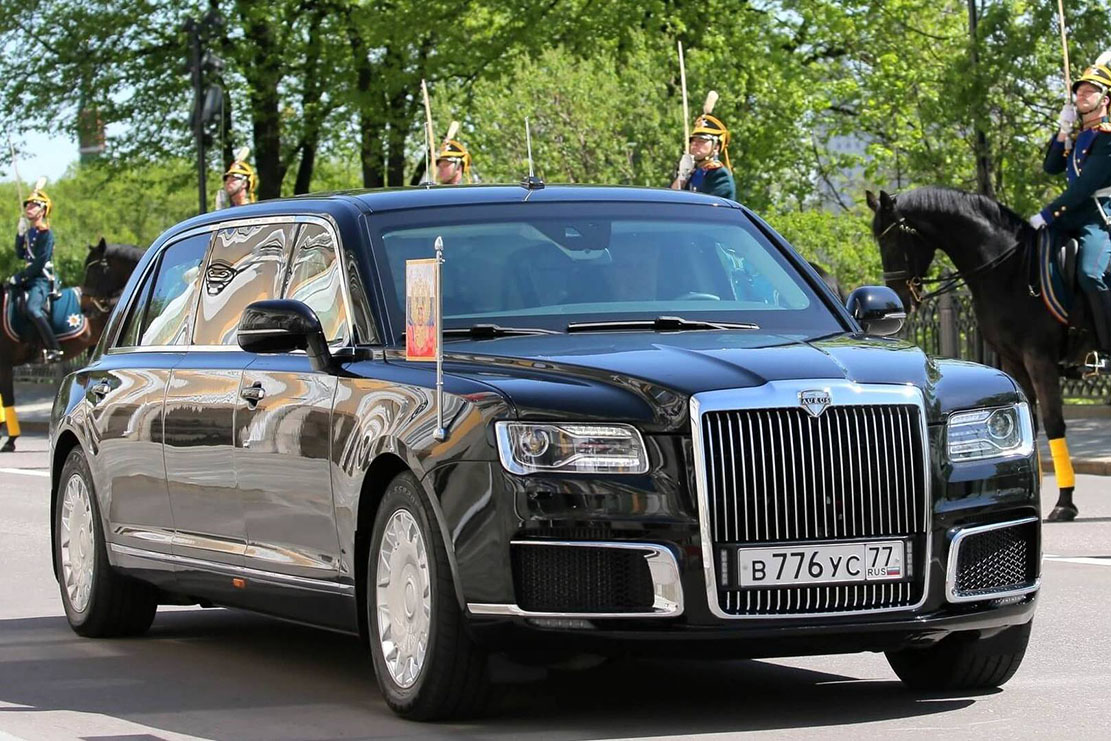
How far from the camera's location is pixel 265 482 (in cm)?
875

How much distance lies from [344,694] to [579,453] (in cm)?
170

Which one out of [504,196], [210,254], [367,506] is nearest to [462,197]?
[504,196]

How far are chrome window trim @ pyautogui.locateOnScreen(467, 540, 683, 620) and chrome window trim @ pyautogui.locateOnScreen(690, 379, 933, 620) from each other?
0.09 m

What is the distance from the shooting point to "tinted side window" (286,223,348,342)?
8.70 m

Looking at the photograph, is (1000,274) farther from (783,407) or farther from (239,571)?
(783,407)

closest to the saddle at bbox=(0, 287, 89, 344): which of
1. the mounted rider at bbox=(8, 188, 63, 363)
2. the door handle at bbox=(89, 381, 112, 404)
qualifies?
the mounted rider at bbox=(8, 188, 63, 363)

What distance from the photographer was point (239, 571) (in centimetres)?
903

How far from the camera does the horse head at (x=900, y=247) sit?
60.0 ft

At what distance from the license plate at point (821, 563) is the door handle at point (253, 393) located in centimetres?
235

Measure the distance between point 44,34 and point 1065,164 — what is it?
34.5m

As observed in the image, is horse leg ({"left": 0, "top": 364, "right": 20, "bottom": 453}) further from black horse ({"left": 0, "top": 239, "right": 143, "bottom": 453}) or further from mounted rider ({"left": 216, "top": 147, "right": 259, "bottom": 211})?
mounted rider ({"left": 216, "top": 147, "right": 259, "bottom": 211})

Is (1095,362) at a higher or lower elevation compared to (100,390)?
lower

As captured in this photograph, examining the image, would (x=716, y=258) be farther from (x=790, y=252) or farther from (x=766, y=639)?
(x=766, y=639)

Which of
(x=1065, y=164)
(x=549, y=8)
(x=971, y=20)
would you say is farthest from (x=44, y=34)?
(x=1065, y=164)
